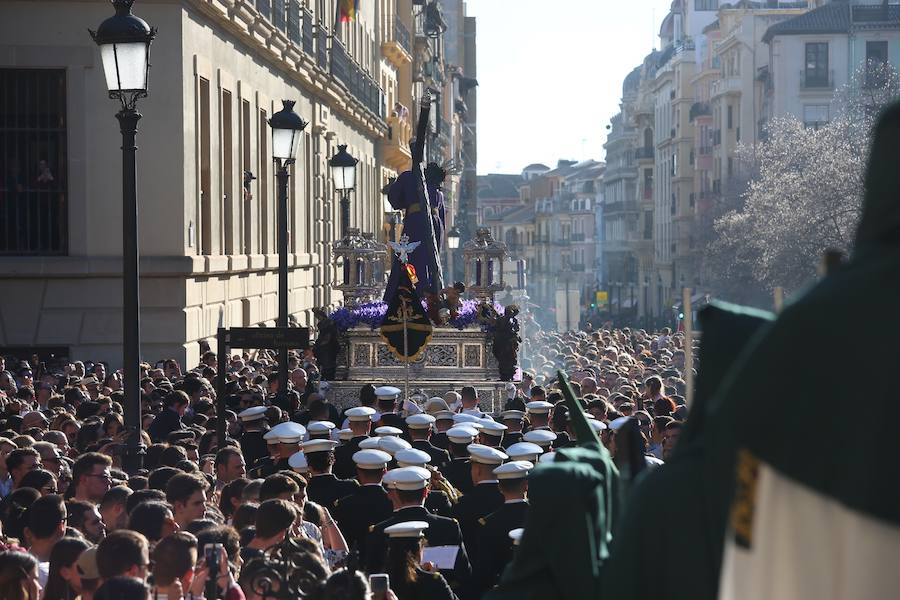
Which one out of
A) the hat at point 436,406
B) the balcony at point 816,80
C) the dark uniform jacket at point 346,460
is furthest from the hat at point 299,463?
the balcony at point 816,80

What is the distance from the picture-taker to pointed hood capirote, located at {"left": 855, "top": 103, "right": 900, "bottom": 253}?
2023 millimetres

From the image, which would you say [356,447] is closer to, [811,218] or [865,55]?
[811,218]

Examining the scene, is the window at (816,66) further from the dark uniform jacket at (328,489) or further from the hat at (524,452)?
the hat at (524,452)

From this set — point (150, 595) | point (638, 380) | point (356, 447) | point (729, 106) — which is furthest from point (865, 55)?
point (150, 595)

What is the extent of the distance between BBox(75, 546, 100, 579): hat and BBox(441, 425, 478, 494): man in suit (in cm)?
399

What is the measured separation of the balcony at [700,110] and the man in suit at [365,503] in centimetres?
9498

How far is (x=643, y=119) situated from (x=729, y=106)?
44127 millimetres

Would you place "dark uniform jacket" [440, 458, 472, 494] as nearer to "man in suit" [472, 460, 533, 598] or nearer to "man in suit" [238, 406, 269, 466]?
"man in suit" [472, 460, 533, 598]

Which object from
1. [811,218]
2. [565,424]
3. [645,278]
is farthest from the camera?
[645,278]

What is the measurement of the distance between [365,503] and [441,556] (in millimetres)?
1679

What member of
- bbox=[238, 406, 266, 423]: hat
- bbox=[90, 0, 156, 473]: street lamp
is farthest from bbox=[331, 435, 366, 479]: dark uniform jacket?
bbox=[238, 406, 266, 423]: hat

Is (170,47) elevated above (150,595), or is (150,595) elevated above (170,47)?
(170,47)

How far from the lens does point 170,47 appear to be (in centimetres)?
2350

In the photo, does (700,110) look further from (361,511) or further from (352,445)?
(361,511)
